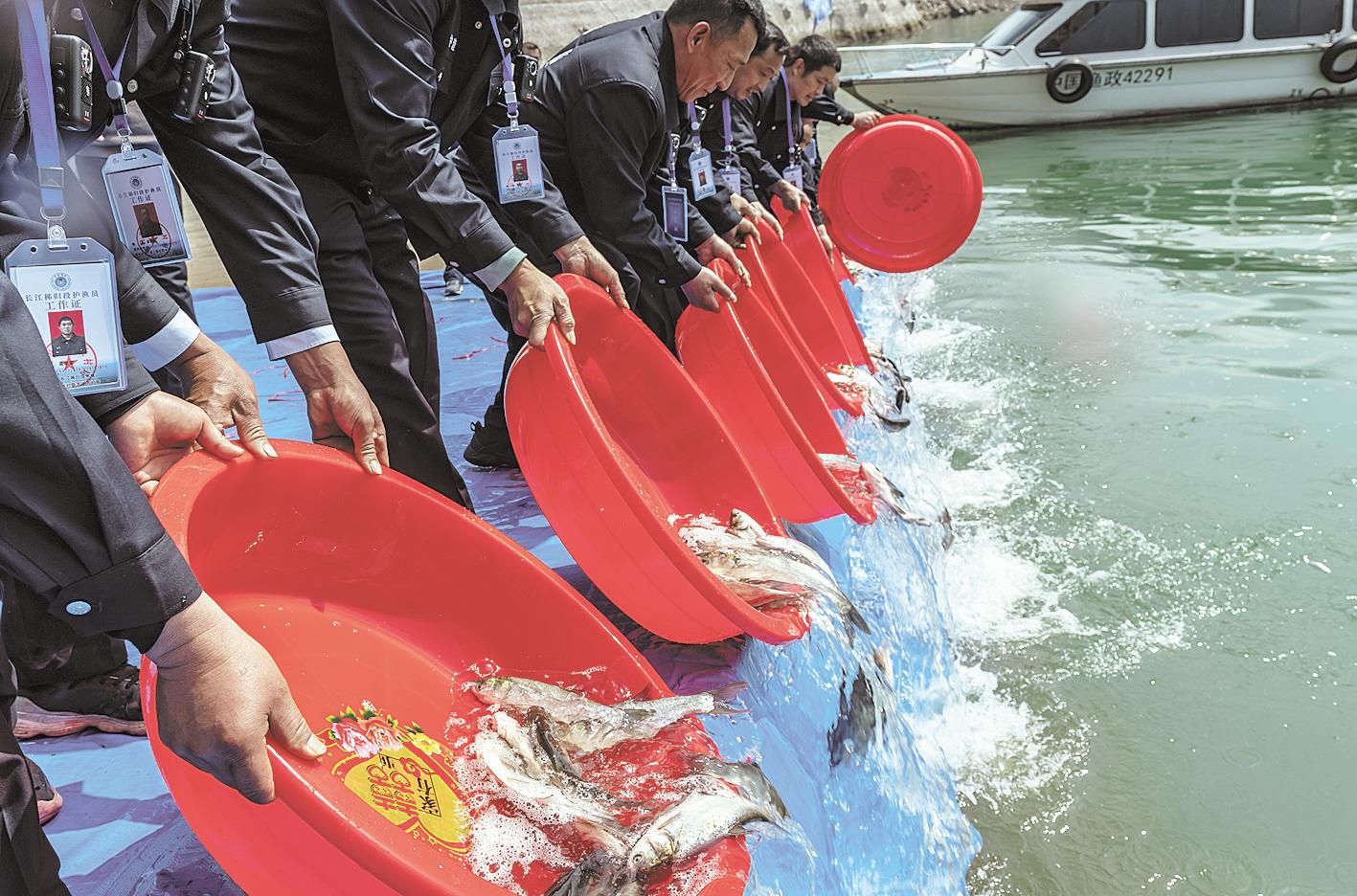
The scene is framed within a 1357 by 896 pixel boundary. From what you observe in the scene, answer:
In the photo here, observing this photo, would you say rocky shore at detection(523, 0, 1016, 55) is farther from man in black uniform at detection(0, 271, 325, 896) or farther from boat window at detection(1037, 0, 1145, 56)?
man in black uniform at detection(0, 271, 325, 896)

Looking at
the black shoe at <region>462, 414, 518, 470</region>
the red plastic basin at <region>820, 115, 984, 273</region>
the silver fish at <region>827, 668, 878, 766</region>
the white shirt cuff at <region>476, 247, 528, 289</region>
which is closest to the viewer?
the white shirt cuff at <region>476, 247, 528, 289</region>

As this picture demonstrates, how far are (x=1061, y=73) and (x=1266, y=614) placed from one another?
46.4 feet

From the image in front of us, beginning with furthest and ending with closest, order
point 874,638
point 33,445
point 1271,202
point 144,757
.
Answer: point 1271,202 < point 874,638 < point 144,757 < point 33,445

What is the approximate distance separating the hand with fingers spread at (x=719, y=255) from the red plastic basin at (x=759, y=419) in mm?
427

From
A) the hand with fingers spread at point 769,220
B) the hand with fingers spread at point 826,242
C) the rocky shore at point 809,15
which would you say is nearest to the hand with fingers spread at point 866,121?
the hand with fingers spread at point 826,242

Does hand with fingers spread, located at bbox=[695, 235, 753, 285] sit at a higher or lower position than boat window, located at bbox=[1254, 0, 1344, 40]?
lower

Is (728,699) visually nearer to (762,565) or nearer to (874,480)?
(762,565)

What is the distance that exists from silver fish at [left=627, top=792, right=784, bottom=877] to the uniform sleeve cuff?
706mm

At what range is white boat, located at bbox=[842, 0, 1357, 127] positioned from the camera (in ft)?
51.3

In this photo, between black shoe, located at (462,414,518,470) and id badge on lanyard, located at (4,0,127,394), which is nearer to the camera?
id badge on lanyard, located at (4,0,127,394)

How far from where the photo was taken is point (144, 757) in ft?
6.65

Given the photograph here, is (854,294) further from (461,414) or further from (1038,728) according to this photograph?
(1038,728)

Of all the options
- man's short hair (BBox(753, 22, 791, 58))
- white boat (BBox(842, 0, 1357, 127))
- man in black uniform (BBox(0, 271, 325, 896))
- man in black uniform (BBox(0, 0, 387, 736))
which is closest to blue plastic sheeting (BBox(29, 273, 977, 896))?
man in black uniform (BBox(0, 0, 387, 736))

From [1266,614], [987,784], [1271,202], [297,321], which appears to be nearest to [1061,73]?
[1271,202]
